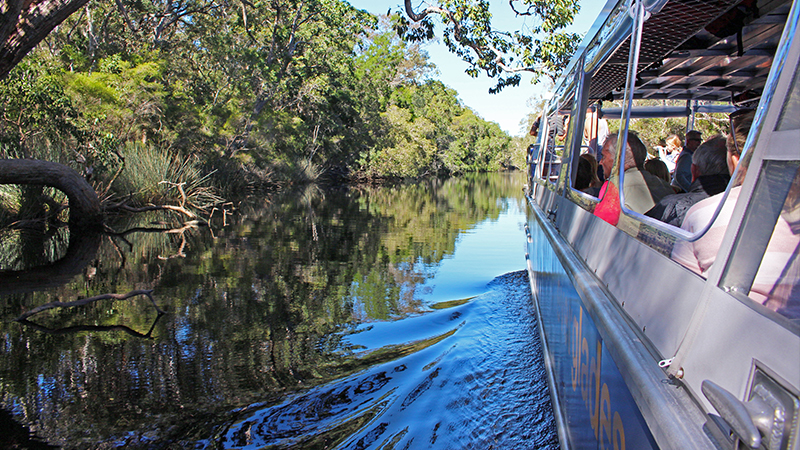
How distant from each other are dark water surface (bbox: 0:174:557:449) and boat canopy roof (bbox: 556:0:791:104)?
2.37m

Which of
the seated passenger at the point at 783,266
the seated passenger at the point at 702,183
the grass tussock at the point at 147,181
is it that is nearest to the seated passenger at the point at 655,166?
the seated passenger at the point at 702,183

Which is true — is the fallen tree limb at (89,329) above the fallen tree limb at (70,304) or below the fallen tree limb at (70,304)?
below

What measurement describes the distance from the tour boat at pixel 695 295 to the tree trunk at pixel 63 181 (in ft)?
30.8

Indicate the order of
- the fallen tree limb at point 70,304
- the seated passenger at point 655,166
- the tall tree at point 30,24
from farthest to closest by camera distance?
the tall tree at point 30,24 → the fallen tree limb at point 70,304 → the seated passenger at point 655,166

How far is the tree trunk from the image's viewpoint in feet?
31.0

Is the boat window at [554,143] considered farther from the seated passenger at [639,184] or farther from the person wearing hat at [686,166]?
the seated passenger at [639,184]

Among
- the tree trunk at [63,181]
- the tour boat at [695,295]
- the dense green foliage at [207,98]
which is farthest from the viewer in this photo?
the dense green foliage at [207,98]

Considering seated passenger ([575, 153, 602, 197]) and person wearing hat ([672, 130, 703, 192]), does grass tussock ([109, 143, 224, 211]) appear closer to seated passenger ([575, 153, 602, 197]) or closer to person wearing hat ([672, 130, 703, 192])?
seated passenger ([575, 153, 602, 197])

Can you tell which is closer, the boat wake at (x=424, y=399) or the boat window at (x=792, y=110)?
the boat window at (x=792, y=110)

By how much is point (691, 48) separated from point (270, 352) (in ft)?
12.3

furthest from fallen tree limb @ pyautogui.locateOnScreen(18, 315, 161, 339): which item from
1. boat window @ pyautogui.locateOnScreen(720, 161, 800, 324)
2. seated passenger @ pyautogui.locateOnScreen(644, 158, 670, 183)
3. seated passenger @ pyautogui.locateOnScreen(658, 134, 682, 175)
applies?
seated passenger @ pyautogui.locateOnScreen(658, 134, 682, 175)

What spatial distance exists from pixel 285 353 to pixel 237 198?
1899 cm

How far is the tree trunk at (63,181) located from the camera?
9453 millimetres

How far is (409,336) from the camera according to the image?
17.3 feet
